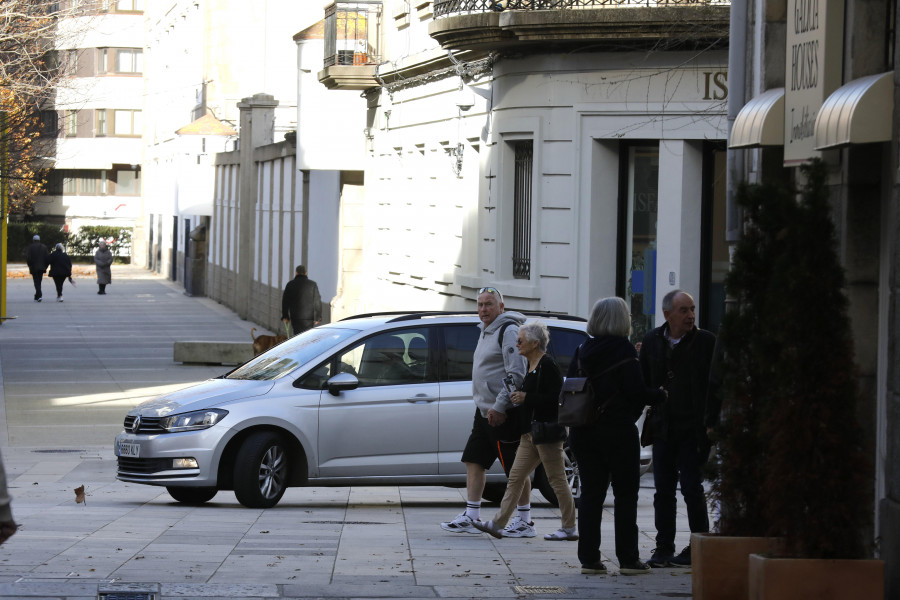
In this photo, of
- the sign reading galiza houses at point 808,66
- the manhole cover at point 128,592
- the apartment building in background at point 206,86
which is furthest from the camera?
the apartment building in background at point 206,86

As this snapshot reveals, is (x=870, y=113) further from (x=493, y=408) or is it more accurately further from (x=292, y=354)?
(x=292, y=354)

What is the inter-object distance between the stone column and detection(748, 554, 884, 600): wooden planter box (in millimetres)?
35857

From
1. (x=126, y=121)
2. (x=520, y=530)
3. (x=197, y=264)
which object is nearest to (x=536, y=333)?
(x=520, y=530)

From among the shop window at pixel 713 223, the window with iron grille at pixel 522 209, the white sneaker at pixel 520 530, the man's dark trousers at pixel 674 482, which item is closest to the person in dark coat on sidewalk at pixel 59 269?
the window with iron grille at pixel 522 209

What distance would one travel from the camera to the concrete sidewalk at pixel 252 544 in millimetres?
8172

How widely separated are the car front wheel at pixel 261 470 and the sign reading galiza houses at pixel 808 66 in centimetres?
500

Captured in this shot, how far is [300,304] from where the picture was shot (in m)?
25.2

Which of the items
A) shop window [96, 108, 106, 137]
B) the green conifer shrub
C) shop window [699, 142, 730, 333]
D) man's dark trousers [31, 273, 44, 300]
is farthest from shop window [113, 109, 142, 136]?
the green conifer shrub

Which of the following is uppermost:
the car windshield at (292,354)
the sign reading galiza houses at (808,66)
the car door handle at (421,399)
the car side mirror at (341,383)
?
the sign reading galiza houses at (808,66)

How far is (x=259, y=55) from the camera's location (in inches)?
2130

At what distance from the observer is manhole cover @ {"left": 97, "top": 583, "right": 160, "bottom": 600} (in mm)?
7113

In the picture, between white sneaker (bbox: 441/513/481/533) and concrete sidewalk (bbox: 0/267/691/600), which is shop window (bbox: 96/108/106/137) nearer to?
concrete sidewalk (bbox: 0/267/691/600)

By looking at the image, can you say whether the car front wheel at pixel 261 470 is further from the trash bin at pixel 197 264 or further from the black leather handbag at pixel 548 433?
the trash bin at pixel 197 264

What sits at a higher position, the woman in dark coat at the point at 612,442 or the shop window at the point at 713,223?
the shop window at the point at 713,223
